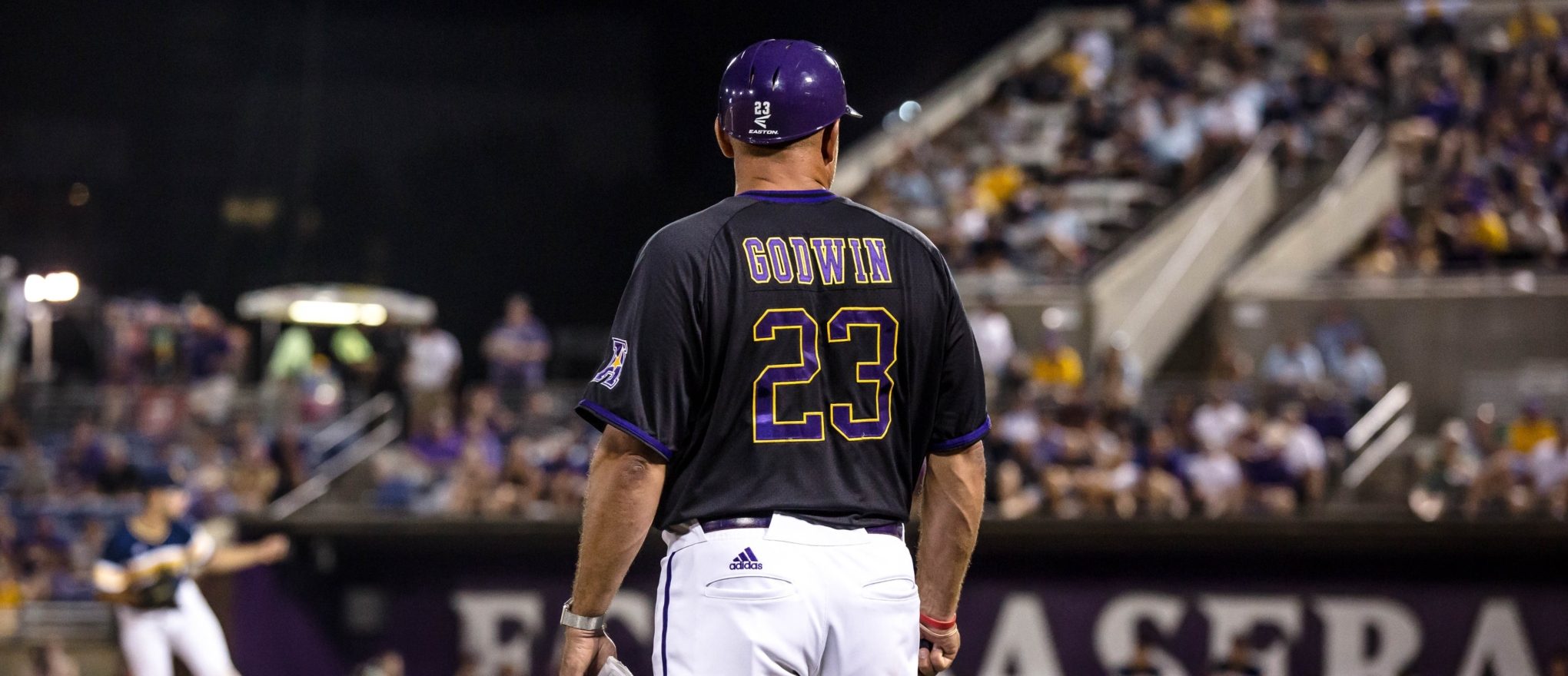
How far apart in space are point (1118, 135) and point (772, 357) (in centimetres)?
1755

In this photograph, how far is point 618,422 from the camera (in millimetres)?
3414

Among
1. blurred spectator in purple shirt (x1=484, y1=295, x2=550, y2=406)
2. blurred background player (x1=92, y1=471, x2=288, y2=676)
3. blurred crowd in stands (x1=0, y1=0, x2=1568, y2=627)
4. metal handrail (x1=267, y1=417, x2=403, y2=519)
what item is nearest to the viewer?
blurred background player (x1=92, y1=471, x2=288, y2=676)

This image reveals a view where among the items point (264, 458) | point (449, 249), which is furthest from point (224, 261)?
point (264, 458)

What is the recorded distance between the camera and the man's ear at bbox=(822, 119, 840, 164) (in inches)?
146

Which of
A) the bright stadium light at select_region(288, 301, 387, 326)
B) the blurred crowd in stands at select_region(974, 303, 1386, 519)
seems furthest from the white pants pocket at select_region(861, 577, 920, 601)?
the bright stadium light at select_region(288, 301, 387, 326)

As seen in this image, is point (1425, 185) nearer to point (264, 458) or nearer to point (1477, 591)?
point (1477, 591)

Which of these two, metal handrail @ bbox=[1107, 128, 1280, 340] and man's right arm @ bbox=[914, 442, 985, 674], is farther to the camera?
metal handrail @ bbox=[1107, 128, 1280, 340]

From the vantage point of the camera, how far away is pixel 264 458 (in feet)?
52.7

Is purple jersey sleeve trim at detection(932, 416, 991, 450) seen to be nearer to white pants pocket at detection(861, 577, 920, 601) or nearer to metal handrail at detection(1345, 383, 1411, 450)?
white pants pocket at detection(861, 577, 920, 601)

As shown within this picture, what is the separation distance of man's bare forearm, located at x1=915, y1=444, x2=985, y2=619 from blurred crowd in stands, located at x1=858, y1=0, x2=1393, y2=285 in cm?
1350

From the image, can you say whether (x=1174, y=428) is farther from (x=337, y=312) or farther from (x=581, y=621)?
(x=337, y=312)

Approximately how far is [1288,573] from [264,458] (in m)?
9.54

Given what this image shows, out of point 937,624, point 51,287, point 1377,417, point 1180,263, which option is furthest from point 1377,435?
point 51,287

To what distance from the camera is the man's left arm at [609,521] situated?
11.3ft
